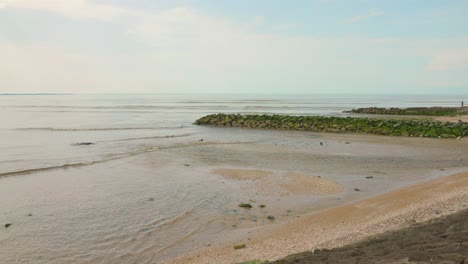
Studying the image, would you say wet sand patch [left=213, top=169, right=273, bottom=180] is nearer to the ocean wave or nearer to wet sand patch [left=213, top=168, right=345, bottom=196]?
wet sand patch [left=213, top=168, right=345, bottom=196]

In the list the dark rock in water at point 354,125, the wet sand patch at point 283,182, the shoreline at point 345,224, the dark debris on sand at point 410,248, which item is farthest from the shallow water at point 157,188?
the dark rock in water at point 354,125

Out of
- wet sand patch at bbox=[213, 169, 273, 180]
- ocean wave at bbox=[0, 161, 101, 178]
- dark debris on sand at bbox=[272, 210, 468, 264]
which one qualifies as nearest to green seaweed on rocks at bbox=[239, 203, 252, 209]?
wet sand patch at bbox=[213, 169, 273, 180]

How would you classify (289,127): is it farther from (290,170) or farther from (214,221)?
(214,221)

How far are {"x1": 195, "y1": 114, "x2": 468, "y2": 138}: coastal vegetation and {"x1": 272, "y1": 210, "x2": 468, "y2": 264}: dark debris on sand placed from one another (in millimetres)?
24734

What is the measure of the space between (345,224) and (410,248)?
297cm

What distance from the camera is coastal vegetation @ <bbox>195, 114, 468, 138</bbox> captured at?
29564mm

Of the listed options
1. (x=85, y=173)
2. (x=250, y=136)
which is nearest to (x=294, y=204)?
(x=85, y=173)

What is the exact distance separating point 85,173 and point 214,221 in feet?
29.1

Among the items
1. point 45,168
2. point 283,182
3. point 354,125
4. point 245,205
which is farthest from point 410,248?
point 354,125

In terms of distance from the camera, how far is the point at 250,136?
31641 millimetres

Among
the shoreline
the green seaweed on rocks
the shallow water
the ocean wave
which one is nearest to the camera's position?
the shoreline

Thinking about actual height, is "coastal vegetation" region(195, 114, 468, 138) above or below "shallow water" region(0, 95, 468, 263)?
above

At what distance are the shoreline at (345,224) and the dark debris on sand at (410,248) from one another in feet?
2.00

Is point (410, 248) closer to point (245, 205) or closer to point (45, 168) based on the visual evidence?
point (245, 205)
